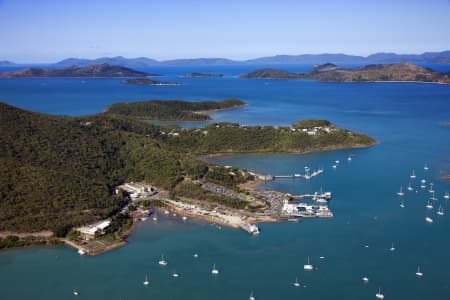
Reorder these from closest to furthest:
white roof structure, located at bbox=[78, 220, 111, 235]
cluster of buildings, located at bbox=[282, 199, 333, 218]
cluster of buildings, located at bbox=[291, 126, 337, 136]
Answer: white roof structure, located at bbox=[78, 220, 111, 235]
cluster of buildings, located at bbox=[282, 199, 333, 218]
cluster of buildings, located at bbox=[291, 126, 337, 136]

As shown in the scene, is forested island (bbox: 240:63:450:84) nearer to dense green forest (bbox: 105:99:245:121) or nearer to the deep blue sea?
dense green forest (bbox: 105:99:245:121)

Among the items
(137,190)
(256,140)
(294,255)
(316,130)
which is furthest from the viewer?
(316,130)

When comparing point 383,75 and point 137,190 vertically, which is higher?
point 383,75

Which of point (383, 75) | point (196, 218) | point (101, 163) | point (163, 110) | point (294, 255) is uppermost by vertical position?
point (383, 75)

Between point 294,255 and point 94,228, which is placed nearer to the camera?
point 294,255

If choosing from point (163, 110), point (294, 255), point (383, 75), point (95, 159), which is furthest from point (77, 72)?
point (294, 255)

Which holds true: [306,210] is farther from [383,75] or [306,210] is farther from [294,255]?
[383,75]

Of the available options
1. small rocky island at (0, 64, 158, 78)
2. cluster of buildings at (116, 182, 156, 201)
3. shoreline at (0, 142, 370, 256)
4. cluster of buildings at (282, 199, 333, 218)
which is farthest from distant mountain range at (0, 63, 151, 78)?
cluster of buildings at (282, 199, 333, 218)
